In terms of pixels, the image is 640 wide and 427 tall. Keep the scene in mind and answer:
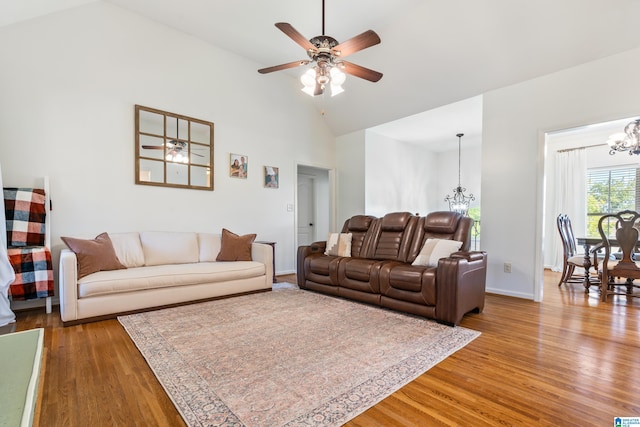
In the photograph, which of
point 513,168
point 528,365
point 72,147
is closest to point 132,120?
point 72,147

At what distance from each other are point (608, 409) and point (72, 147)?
5072 millimetres

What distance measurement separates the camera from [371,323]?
9.13 feet

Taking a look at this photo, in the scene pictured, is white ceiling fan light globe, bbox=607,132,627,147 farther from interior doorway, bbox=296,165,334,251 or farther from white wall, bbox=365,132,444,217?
interior doorway, bbox=296,165,334,251

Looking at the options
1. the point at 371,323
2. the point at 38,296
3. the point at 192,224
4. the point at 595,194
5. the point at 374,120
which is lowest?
the point at 371,323

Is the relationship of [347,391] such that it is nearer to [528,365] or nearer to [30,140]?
[528,365]

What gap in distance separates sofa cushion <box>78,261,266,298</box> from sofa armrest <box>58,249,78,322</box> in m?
0.06

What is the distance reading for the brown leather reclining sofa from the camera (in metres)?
2.72

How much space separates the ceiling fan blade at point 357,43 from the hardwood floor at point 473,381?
258cm

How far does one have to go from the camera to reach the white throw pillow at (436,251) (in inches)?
123

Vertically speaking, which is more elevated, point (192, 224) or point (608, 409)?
point (192, 224)

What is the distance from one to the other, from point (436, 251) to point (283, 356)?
6.52 ft

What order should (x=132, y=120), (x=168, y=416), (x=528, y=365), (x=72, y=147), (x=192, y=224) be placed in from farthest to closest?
1. (x=192, y=224)
2. (x=132, y=120)
3. (x=72, y=147)
4. (x=528, y=365)
5. (x=168, y=416)

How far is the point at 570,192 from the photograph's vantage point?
571 centimetres

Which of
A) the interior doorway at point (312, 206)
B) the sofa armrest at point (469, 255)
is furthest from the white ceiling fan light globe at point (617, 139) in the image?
the interior doorway at point (312, 206)
